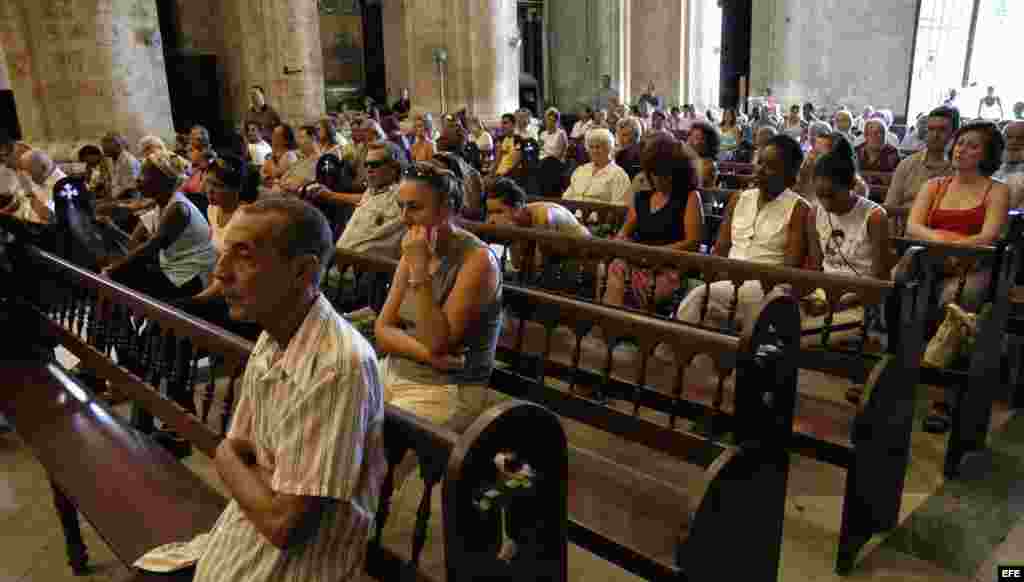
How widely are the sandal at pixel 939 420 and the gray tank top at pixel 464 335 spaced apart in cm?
251

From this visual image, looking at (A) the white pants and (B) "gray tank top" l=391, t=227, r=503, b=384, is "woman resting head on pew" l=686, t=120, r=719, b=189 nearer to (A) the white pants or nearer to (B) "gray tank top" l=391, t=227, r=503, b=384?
(A) the white pants

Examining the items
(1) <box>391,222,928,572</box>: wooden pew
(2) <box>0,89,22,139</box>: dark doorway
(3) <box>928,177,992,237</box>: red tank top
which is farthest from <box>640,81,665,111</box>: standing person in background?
(1) <box>391,222,928,572</box>: wooden pew

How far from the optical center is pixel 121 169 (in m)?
8.16

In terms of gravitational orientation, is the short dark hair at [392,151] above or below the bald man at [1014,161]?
above

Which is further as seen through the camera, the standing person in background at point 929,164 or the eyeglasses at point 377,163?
the standing person in background at point 929,164

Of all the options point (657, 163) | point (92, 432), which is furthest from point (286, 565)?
point (657, 163)

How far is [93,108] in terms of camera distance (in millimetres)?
10039

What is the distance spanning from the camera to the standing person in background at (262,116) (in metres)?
11.2

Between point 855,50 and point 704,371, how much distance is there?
17.7m

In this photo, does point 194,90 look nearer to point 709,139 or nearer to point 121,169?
point 121,169

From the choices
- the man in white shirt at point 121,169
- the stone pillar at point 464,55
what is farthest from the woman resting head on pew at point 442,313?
the stone pillar at point 464,55

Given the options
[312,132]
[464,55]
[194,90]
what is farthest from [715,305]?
[194,90]

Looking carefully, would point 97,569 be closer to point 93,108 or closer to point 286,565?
point 286,565

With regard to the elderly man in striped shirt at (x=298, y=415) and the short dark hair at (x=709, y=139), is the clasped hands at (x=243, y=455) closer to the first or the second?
the elderly man in striped shirt at (x=298, y=415)
